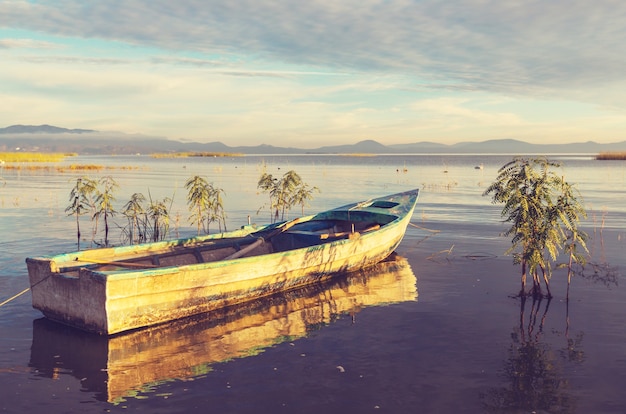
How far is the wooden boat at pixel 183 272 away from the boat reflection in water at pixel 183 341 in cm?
31

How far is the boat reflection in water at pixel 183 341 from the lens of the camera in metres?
9.33

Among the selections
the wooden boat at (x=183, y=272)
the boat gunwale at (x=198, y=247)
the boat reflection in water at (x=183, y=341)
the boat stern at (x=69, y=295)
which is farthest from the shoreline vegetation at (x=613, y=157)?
the boat stern at (x=69, y=295)

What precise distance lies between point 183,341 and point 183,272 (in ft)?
5.05

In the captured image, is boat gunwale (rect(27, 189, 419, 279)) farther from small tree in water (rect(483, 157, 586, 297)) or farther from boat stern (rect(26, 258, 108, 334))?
small tree in water (rect(483, 157, 586, 297))

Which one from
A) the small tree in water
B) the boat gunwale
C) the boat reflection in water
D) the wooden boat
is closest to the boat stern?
the wooden boat

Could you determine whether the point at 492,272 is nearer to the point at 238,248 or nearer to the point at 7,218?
the point at 238,248

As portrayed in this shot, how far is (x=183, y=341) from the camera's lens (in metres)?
11.0

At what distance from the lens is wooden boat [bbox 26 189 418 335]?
1088 cm

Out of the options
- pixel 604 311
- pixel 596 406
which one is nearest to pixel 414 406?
pixel 596 406

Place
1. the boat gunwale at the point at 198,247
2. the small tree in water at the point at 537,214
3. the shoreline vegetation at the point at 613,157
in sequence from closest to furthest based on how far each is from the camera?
the boat gunwale at the point at 198,247 → the small tree in water at the point at 537,214 → the shoreline vegetation at the point at 613,157

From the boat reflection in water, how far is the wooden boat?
308 mm

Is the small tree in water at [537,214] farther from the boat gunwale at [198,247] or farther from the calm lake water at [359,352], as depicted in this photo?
the boat gunwale at [198,247]

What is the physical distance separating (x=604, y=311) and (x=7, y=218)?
1088 inches

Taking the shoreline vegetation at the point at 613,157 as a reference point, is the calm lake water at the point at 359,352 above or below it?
below
